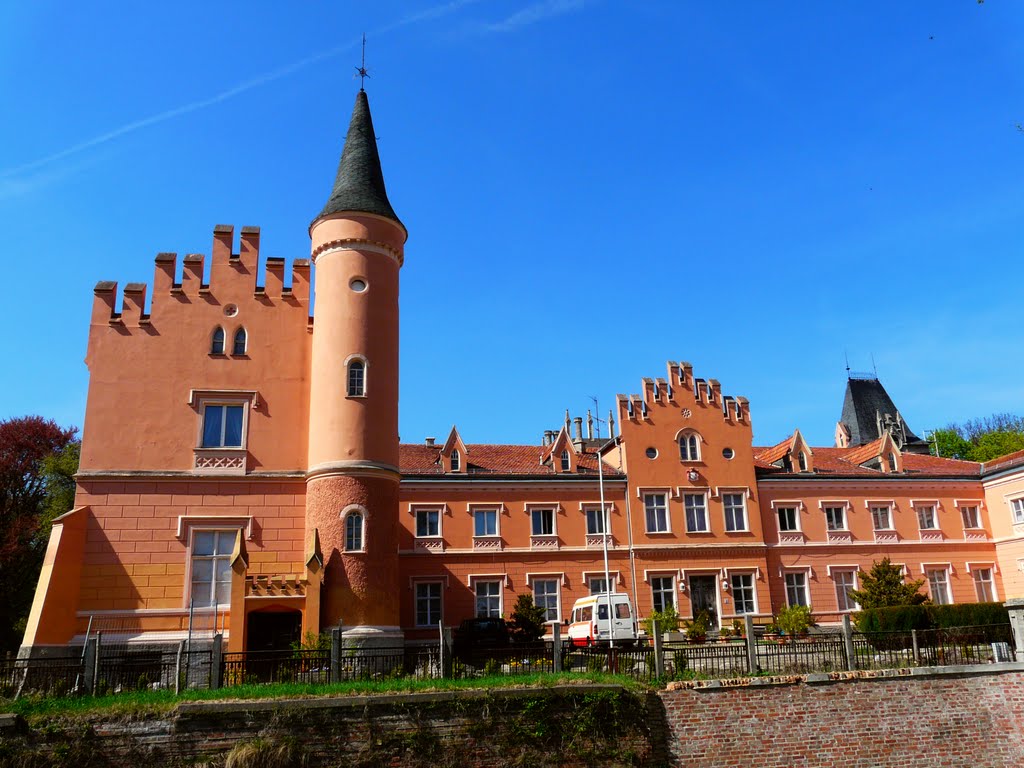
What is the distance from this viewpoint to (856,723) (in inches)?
790

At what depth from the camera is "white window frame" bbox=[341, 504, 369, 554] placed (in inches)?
993

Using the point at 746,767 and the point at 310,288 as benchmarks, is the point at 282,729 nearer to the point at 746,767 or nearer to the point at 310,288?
the point at 746,767

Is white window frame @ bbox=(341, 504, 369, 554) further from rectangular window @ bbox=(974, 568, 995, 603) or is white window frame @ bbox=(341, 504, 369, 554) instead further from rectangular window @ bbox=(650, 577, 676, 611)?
rectangular window @ bbox=(974, 568, 995, 603)

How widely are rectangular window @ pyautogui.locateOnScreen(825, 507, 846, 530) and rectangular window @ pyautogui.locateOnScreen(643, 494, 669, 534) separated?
26.9 ft

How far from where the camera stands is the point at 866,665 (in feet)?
69.7

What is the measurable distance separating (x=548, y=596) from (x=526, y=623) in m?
5.98

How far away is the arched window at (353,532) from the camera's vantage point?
25.3 metres

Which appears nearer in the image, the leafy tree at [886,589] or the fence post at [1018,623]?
the fence post at [1018,623]

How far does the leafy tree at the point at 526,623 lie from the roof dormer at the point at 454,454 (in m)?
7.85

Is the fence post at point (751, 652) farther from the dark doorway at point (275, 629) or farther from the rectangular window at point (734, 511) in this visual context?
the rectangular window at point (734, 511)

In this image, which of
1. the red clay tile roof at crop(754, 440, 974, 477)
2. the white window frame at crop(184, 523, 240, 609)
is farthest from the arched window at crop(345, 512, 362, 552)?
the red clay tile roof at crop(754, 440, 974, 477)

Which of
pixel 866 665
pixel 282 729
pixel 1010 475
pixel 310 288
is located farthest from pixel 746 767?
pixel 1010 475

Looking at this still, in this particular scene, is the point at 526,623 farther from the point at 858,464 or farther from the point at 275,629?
the point at 858,464

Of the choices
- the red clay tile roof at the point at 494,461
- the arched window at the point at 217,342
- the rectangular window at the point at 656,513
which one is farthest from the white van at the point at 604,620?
the arched window at the point at 217,342
